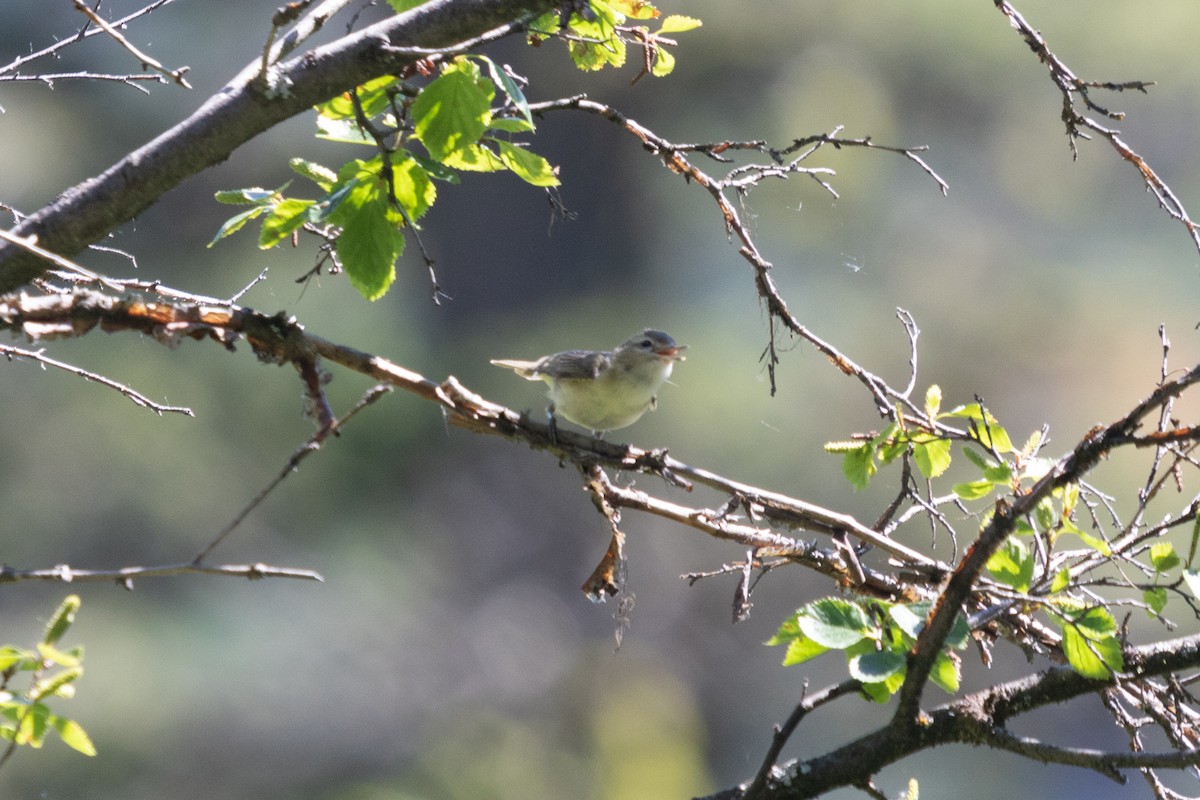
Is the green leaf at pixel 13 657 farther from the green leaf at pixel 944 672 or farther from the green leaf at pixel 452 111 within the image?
the green leaf at pixel 944 672

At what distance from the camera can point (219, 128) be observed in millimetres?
1446

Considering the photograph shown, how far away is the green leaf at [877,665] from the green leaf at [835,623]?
2 cm

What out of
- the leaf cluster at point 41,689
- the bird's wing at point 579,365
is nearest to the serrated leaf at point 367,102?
the leaf cluster at point 41,689

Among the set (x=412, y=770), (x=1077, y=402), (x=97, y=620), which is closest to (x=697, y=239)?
(x=1077, y=402)

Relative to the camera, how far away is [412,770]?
28.2 feet

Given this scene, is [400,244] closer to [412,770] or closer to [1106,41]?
[412,770]

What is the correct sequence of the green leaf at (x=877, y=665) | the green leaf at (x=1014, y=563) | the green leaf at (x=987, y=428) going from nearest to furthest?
the green leaf at (x=877, y=665), the green leaf at (x=1014, y=563), the green leaf at (x=987, y=428)

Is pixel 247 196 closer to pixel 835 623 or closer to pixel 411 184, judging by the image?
pixel 411 184

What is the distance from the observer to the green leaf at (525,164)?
162 centimetres

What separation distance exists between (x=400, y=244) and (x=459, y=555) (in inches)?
319

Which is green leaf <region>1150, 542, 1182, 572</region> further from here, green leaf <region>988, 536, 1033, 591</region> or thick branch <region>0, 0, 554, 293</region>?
thick branch <region>0, 0, 554, 293</region>

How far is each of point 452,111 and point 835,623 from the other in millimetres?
800

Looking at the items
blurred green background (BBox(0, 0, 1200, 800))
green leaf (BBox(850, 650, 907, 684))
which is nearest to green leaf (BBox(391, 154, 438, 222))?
green leaf (BBox(850, 650, 907, 684))

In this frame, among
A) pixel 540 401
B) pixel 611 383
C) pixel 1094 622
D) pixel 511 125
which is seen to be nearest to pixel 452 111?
pixel 511 125
